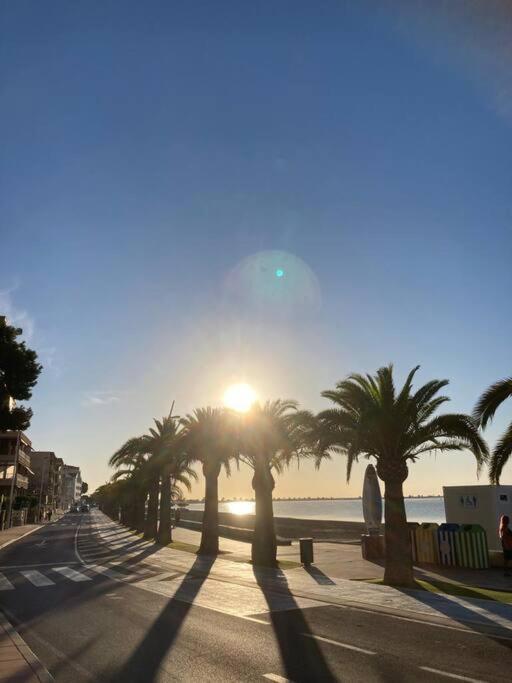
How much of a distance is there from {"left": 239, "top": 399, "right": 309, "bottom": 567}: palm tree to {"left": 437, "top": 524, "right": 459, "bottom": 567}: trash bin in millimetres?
6548

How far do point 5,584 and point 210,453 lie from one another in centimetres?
1165

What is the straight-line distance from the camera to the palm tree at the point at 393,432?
53.5 feet

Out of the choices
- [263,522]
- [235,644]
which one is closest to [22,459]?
[263,522]

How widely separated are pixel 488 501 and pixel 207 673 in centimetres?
1766

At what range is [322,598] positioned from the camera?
14.4 metres

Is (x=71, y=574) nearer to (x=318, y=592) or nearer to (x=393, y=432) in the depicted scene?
(x=318, y=592)

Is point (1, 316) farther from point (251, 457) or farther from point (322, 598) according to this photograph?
point (322, 598)

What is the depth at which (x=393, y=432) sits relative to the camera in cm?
1705

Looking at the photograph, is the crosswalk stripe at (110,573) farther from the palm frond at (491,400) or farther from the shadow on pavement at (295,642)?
the palm frond at (491,400)

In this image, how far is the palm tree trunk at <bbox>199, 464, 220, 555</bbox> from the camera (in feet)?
90.6

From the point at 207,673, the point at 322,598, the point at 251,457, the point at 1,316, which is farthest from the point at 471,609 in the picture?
the point at 1,316

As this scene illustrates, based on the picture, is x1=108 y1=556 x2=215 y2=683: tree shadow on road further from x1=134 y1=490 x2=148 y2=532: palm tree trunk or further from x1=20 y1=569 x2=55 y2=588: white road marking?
x1=134 y1=490 x2=148 y2=532: palm tree trunk

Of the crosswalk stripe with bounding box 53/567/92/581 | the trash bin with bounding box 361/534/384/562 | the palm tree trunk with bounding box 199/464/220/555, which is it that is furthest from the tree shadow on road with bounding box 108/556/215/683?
the palm tree trunk with bounding box 199/464/220/555

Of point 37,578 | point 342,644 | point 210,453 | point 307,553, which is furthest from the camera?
point 210,453
